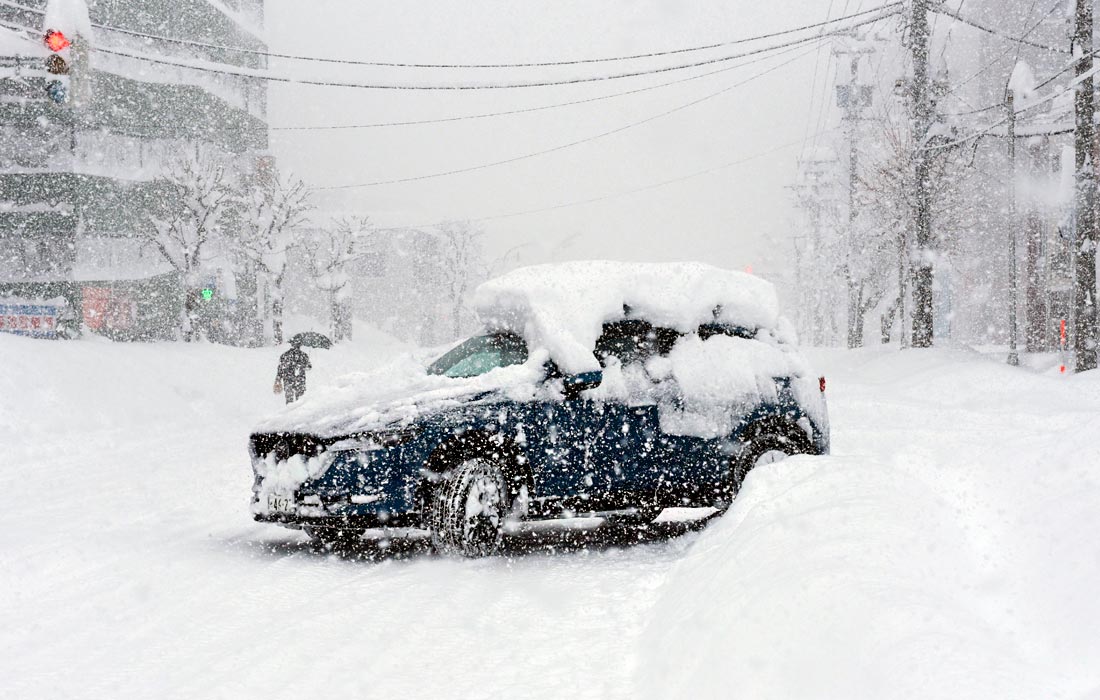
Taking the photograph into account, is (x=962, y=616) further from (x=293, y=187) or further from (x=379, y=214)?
(x=379, y=214)

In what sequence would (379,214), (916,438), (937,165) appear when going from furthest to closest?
1. (379,214)
2. (937,165)
3. (916,438)

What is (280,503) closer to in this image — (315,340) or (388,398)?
(388,398)

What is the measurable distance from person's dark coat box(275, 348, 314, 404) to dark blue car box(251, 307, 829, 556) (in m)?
10.6

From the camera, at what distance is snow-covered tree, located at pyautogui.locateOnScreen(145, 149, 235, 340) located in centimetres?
3859

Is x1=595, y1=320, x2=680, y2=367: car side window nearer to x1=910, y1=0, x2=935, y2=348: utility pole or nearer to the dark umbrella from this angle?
the dark umbrella

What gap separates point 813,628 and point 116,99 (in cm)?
4420

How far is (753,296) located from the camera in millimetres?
8070

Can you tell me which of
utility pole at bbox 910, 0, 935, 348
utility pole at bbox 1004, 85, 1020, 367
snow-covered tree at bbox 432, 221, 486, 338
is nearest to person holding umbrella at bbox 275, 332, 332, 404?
utility pole at bbox 910, 0, 935, 348

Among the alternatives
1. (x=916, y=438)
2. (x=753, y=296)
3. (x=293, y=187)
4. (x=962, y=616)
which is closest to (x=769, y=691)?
(x=962, y=616)

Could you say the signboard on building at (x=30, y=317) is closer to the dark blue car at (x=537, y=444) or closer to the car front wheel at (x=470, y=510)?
the dark blue car at (x=537, y=444)

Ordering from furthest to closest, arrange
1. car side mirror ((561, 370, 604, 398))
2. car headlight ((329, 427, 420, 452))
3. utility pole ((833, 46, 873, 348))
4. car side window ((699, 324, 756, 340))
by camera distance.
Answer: utility pole ((833, 46, 873, 348)) < car side window ((699, 324, 756, 340)) < car side mirror ((561, 370, 604, 398)) < car headlight ((329, 427, 420, 452))

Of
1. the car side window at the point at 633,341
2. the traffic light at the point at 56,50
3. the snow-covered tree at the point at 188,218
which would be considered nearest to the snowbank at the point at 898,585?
the car side window at the point at 633,341

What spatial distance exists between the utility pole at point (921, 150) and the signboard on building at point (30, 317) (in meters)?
25.2

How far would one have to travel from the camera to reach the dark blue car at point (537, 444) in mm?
6281
